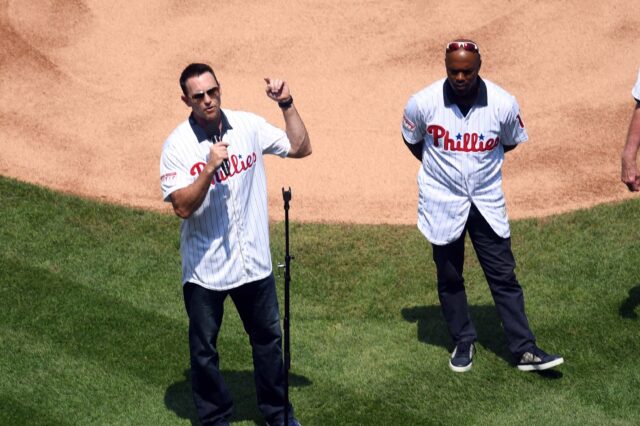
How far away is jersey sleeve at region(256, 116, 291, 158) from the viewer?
749cm

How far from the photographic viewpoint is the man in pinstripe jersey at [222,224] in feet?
23.5

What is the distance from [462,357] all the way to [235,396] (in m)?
1.57

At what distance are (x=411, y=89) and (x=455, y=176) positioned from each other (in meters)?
5.23

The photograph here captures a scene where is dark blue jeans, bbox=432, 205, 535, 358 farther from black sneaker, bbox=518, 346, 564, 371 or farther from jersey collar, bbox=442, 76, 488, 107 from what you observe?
jersey collar, bbox=442, 76, 488, 107

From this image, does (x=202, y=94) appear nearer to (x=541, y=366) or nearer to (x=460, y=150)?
(x=460, y=150)

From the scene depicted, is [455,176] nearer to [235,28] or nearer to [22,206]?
[22,206]

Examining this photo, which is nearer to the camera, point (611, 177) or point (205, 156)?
point (205, 156)

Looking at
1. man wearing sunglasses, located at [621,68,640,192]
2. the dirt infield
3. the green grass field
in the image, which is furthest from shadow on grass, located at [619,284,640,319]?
the dirt infield

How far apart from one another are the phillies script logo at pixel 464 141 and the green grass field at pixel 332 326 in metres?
1.49

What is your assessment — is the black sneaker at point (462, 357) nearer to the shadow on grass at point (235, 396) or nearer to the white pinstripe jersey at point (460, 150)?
the white pinstripe jersey at point (460, 150)

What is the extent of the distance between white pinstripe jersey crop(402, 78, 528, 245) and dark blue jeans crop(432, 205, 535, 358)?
11 centimetres

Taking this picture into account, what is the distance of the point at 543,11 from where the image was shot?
14234 millimetres

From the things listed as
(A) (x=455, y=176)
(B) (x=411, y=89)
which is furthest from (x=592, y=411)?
(B) (x=411, y=89)

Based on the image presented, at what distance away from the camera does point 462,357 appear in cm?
839
